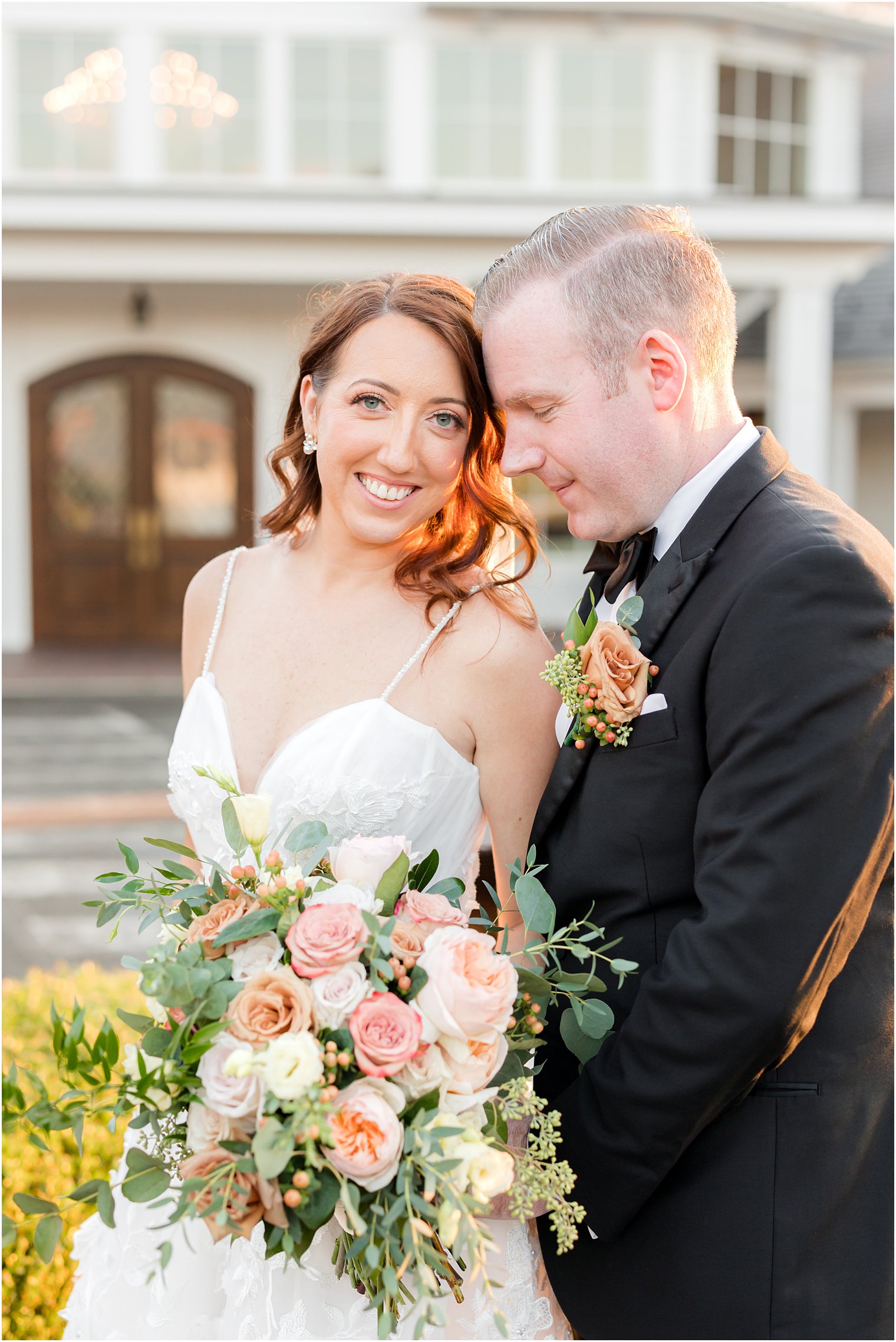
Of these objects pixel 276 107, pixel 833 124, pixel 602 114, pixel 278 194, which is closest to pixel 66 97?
pixel 276 107

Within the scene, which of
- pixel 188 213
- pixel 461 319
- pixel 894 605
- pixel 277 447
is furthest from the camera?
pixel 188 213

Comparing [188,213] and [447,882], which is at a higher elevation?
[188,213]

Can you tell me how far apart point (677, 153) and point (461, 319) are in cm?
1423

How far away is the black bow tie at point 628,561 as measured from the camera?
6.89 ft

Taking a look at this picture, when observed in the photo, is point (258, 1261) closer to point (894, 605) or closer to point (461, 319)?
point (894, 605)

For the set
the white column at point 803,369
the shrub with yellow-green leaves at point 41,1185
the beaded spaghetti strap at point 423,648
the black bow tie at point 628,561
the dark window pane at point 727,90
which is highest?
the dark window pane at point 727,90

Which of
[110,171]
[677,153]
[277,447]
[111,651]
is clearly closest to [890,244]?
[677,153]

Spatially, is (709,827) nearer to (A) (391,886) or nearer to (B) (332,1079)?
(A) (391,886)

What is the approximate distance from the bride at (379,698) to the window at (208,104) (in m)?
13.1

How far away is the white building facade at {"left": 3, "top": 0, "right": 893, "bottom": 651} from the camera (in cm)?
1338

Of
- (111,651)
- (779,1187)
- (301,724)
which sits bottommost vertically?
(111,651)

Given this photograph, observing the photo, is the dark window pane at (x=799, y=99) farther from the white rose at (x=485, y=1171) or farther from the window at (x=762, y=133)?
the white rose at (x=485, y=1171)

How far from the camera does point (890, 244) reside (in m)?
15.0

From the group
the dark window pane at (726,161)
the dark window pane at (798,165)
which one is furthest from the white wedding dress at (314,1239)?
the dark window pane at (798,165)
